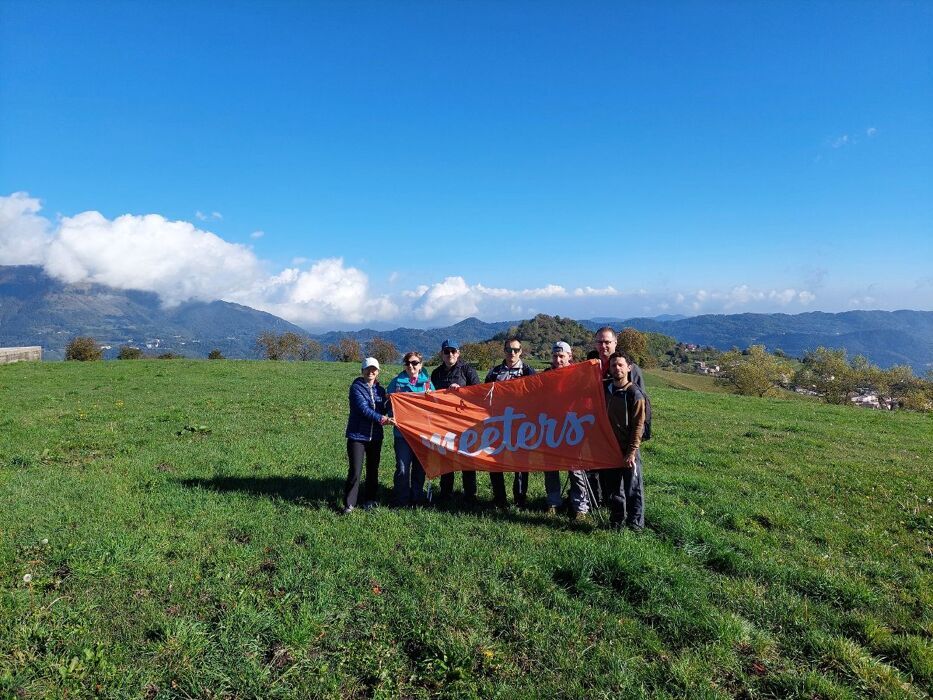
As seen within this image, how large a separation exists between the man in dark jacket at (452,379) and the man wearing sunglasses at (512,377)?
1.31ft

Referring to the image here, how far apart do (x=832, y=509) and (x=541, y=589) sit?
647 centimetres

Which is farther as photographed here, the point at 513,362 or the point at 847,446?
the point at 847,446

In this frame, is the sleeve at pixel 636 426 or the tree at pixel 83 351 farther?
the tree at pixel 83 351

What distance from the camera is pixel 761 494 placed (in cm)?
924

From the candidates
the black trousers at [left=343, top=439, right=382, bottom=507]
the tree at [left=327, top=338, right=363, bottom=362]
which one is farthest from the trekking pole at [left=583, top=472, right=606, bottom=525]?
the tree at [left=327, top=338, right=363, bottom=362]

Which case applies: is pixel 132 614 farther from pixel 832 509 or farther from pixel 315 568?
pixel 832 509

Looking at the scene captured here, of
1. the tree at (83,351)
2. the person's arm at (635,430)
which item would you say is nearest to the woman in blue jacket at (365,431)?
the person's arm at (635,430)

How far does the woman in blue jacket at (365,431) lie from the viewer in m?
7.91

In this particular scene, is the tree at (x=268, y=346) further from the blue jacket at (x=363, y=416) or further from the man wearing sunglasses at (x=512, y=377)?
the man wearing sunglasses at (x=512, y=377)

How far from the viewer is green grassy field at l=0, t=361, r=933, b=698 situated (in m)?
4.28

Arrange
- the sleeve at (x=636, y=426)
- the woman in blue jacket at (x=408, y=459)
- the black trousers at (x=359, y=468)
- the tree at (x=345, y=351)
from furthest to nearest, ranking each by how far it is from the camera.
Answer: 1. the tree at (x=345, y=351)
2. the woman in blue jacket at (x=408, y=459)
3. the black trousers at (x=359, y=468)
4. the sleeve at (x=636, y=426)

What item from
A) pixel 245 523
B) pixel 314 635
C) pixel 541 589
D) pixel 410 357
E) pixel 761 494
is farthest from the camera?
pixel 761 494

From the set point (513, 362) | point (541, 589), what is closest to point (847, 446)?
point (513, 362)

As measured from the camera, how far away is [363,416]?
7.98 metres
